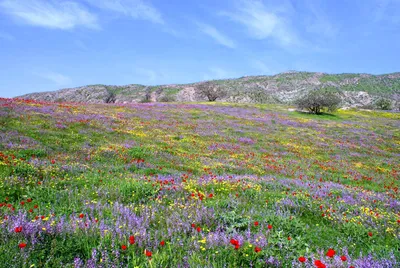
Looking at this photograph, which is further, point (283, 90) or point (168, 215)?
point (283, 90)

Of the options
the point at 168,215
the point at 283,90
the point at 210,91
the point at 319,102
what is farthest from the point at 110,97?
the point at 168,215

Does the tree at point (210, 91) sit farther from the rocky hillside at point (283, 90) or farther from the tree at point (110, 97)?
the tree at point (110, 97)

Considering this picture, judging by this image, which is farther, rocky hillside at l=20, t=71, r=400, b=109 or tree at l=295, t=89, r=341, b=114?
rocky hillside at l=20, t=71, r=400, b=109

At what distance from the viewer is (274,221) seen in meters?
5.30

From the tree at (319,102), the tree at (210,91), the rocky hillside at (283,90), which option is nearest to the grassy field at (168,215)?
the tree at (319,102)

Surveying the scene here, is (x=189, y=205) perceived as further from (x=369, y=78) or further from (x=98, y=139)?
(x=369, y=78)

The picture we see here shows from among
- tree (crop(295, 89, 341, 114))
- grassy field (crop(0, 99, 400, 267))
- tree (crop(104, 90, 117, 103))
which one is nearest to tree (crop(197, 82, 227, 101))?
tree (crop(295, 89, 341, 114))

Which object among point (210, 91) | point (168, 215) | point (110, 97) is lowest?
point (168, 215)

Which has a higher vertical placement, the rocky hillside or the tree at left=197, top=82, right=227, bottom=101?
the rocky hillside

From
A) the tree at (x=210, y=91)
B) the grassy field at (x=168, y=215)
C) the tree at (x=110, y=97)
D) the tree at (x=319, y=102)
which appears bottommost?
the grassy field at (x=168, y=215)

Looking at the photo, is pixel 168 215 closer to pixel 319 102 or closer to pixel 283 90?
pixel 319 102

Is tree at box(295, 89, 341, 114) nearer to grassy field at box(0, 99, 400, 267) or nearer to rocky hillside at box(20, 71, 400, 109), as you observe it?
grassy field at box(0, 99, 400, 267)

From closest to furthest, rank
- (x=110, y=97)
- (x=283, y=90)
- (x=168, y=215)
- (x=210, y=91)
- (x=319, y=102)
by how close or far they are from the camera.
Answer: (x=168, y=215) < (x=319, y=102) < (x=210, y=91) < (x=110, y=97) < (x=283, y=90)

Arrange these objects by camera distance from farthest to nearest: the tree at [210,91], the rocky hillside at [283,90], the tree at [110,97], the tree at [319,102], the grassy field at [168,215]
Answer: the tree at [110,97] → the rocky hillside at [283,90] → the tree at [210,91] → the tree at [319,102] → the grassy field at [168,215]
